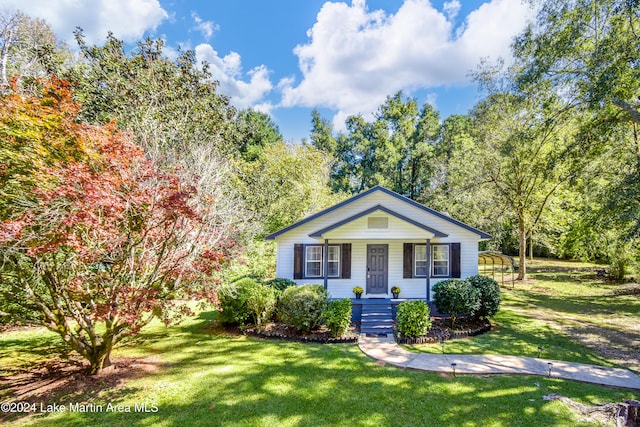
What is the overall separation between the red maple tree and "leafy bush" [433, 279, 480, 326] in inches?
319

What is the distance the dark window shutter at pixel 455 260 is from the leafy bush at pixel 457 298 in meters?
2.43

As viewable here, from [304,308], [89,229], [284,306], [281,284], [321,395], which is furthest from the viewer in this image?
[281,284]

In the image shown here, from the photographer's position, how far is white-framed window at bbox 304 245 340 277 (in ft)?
45.5

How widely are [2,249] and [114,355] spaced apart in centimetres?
444

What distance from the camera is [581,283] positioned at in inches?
795

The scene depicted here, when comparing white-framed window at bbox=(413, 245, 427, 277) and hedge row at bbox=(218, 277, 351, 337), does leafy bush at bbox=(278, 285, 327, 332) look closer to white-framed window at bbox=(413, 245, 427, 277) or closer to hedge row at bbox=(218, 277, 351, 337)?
hedge row at bbox=(218, 277, 351, 337)

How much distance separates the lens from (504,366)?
800 cm

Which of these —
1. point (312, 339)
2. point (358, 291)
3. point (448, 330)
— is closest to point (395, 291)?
point (358, 291)

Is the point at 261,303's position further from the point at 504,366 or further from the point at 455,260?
the point at 455,260

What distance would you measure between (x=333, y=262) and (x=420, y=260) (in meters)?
3.98

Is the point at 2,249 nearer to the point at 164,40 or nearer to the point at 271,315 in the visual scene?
the point at 271,315

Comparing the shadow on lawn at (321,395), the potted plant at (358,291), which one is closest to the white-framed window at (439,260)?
the potted plant at (358,291)

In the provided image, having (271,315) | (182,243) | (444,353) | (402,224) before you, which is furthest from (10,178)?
(402,224)

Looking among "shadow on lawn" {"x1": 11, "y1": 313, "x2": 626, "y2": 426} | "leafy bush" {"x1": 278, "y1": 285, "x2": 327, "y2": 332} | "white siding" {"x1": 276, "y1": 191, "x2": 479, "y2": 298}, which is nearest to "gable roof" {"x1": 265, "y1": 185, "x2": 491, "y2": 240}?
"white siding" {"x1": 276, "y1": 191, "x2": 479, "y2": 298}
